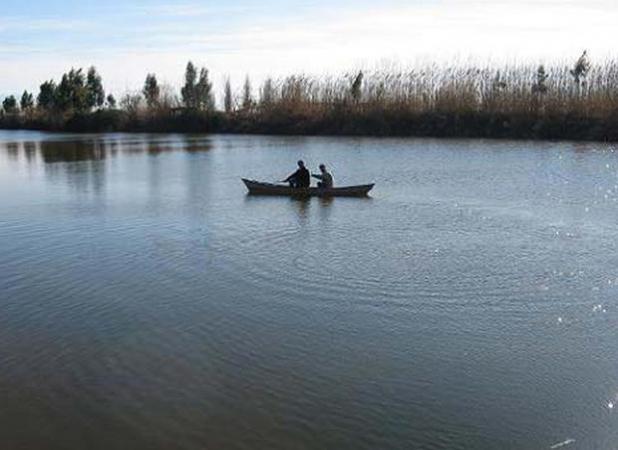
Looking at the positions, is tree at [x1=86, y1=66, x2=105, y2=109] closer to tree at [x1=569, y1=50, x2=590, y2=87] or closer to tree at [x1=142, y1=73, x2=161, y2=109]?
tree at [x1=142, y1=73, x2=161, y2=109]

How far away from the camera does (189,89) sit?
2493 inches

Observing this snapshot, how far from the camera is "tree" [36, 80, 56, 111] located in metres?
74.6

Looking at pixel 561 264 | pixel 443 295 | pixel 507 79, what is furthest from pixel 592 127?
pixel 443 295

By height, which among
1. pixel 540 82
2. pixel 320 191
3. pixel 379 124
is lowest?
pixel 320 191

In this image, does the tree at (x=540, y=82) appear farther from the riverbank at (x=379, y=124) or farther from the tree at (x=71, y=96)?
the tree at (x=71, y=96)

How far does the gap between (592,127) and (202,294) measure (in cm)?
3367

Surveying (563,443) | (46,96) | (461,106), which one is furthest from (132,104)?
(563,443)

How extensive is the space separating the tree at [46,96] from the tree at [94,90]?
4096mm

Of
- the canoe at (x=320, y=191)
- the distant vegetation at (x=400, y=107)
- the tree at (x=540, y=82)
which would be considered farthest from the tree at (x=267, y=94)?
the canoe at (x=320, y=191)

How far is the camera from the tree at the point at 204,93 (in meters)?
61.8

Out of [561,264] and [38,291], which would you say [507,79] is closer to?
[561,264]

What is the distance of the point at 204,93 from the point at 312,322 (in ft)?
182

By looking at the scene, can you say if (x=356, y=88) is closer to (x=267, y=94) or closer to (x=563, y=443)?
(x=267, y=94)

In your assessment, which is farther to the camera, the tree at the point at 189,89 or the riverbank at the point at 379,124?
the tree at the point at 189,89
